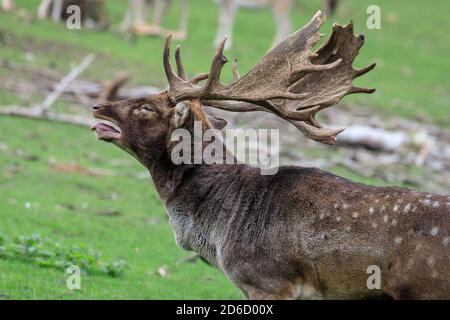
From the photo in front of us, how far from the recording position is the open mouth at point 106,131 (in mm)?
7914

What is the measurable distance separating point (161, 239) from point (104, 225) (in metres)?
0.75

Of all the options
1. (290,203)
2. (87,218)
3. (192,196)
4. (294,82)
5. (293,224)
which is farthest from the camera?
(87,218)

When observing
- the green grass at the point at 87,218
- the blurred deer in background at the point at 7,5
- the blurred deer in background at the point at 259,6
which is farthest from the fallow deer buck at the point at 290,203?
the blurred deer in background at the point at 259,6

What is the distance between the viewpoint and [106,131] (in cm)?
797

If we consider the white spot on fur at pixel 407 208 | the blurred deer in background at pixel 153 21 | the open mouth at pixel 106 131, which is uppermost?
the blurred deer in background at pixel 153 21

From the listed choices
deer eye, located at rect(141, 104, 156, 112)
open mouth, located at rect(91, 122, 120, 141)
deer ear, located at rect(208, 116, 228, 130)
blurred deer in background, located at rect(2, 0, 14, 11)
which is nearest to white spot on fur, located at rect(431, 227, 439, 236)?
deer ear, located at rect(208, 116, 228, 130)

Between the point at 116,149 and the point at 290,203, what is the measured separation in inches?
400

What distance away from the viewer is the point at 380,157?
18.5 metres

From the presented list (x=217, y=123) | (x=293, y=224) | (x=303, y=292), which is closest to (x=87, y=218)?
(x=217, y=123)

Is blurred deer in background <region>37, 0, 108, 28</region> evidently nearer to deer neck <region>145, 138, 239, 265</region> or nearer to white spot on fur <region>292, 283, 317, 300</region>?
deer neck <region>145, 138, 239, 265</region>

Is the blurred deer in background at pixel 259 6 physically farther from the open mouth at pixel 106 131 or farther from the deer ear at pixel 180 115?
the deer ear at pixel 180 115

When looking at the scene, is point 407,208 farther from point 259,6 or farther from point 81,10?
point 259,6
